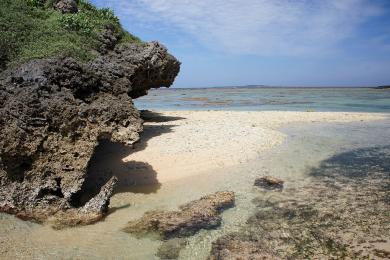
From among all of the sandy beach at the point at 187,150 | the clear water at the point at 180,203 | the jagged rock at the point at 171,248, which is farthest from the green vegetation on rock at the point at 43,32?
the jagged rock at the point at 171,248

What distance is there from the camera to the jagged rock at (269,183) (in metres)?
12.9

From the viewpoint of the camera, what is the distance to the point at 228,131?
69.2 feet

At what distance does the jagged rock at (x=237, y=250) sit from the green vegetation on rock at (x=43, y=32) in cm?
795

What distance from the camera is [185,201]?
37.9 feet

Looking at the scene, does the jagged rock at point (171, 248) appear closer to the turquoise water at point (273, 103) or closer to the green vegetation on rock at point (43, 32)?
the green vegetation on rock at point (43, 32)

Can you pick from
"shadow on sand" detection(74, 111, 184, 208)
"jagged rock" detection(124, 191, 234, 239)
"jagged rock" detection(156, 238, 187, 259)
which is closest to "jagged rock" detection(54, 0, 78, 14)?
"shadow on sand" detection(74, 111, 184, 208)

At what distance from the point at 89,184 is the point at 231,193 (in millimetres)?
4765

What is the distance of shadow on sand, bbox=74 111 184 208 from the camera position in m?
12.4

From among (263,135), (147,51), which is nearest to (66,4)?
(147,51)

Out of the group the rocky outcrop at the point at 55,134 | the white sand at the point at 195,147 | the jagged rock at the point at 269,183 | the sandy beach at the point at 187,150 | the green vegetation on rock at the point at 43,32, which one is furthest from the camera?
the white sand at the point at 195,147

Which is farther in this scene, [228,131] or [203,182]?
[228,131]

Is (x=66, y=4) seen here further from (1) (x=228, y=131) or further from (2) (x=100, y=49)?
(1) (x=228, y=131)

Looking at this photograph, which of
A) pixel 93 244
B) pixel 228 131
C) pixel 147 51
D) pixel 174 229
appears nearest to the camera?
pixel 93 244

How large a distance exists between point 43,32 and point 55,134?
5005mm
